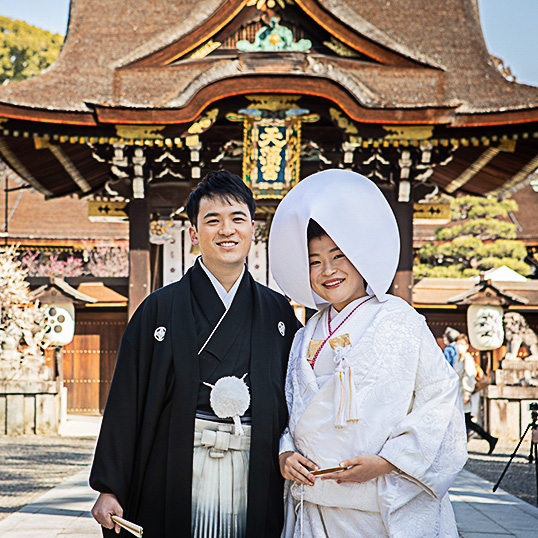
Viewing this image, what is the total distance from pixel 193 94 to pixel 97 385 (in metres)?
7.64

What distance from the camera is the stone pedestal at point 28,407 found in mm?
10297

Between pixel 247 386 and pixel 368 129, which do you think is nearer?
pixel 247 386

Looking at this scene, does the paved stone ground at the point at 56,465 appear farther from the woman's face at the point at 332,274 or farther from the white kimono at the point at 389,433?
the woman's face at the point at 332,274

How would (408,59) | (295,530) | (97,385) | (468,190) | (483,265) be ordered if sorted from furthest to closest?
(483,265), (97,385), (468,190), (408,59), (295,530)

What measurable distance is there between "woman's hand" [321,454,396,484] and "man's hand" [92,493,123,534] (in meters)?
0.80

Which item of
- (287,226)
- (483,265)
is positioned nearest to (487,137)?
(287,226)

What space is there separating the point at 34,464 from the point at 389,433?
22.3 feet

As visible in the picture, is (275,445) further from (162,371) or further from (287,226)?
(287,226)

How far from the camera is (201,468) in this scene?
2.63 metres

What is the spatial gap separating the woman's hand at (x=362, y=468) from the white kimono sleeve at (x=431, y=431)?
0.03 m

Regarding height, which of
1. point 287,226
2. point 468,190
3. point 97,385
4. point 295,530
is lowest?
point 97,385

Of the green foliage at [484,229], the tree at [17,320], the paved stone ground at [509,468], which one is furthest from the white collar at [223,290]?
the green foliage at [484,229]

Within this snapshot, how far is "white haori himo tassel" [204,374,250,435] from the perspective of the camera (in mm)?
2566

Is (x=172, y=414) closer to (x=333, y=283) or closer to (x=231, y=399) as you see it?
(x=231, y=399)
